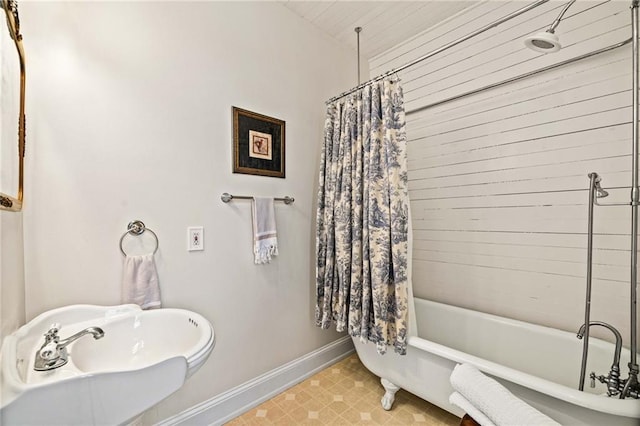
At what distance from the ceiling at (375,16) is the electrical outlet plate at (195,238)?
1680 mm

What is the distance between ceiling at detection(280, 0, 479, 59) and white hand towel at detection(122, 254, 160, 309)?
1.92 meters

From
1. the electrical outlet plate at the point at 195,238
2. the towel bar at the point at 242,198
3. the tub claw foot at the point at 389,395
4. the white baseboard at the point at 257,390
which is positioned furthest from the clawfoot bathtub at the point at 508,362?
the electrical outlet plate at the point at 195,238

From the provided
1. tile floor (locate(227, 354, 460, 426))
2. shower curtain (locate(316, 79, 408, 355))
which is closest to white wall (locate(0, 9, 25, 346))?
tile floor (locate(227, 354, 460, 426))

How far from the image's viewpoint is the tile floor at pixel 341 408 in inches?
62.7

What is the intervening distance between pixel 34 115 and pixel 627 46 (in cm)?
281

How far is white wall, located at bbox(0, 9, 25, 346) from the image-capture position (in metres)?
0.78

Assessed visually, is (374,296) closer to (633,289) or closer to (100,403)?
(633,289)

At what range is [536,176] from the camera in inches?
65.8

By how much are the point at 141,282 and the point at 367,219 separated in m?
1.25

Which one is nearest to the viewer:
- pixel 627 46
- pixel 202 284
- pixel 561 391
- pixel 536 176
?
pixel 561 391

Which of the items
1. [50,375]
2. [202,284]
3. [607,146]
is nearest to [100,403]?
[50,375]

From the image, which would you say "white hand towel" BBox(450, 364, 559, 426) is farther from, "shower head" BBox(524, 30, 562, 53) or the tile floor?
"shower head" BBox(524, 30, 562, 53)

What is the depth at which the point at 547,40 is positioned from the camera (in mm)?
1089

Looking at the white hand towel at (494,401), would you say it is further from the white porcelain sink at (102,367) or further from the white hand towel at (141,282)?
the white hand towel at (141,282)
